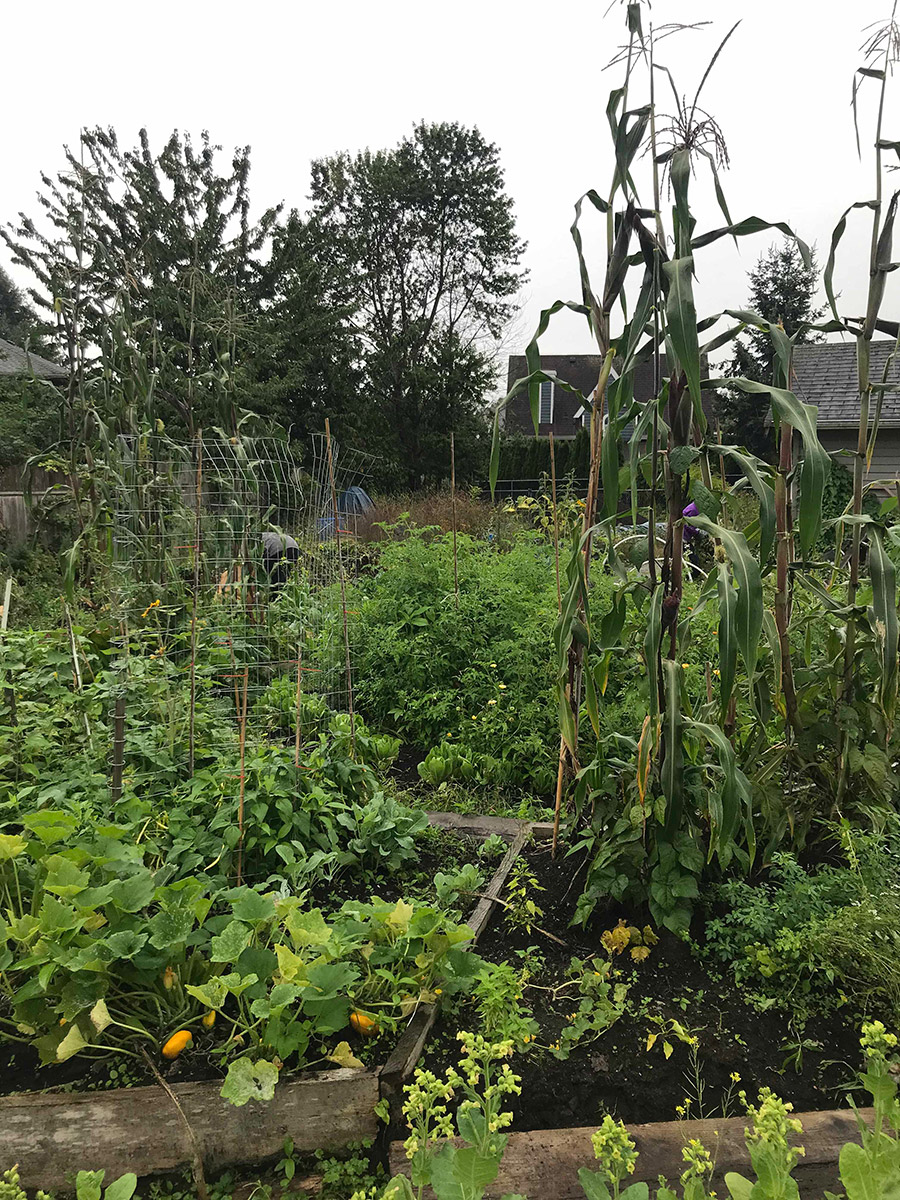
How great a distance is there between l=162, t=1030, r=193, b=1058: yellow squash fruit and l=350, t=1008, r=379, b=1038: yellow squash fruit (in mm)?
365

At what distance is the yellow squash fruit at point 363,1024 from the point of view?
5.30ft

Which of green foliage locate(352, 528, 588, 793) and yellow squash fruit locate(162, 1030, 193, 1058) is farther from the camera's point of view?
green foliage locate(352, 528, 588, 793)

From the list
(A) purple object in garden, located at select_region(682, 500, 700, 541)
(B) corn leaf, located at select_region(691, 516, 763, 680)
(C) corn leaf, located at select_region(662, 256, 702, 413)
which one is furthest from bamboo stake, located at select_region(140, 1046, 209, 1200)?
(C) corn leaf, located at select_region(662, 256, 702, 413)

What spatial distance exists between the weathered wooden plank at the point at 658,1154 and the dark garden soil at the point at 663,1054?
0.09 meters

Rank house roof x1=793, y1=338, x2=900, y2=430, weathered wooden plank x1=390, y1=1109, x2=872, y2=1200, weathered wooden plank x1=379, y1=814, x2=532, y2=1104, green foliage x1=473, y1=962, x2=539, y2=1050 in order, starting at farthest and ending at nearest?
1. house roof x1=793, y1=338, x2=900, y2=430
2. green foliage x1=473, y1=962, x2=539, y2=1050
3. weathered wooden plank x1=379, y1=814, x2=532, y2=1104
4. weathered wooden plank x1=390, y1=1109, x2=872, y2=1200

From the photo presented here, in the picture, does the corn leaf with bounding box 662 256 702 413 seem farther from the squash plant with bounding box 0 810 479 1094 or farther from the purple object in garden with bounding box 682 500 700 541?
the squash plant with bounding box 0 810 479 1094

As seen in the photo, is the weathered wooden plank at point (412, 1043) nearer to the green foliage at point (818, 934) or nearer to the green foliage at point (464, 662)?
the green foliage at point (818, 934)

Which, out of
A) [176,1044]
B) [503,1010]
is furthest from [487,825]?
[176,1044]

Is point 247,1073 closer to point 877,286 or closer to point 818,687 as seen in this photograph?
point 818,687

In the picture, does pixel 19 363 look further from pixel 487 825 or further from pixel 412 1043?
pixel 412 1043

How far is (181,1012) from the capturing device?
1.64 metres

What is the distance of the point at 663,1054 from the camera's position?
1.62 metres

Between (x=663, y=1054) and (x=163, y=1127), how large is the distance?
1.08 metres

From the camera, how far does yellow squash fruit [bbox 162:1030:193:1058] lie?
156 centimetres
